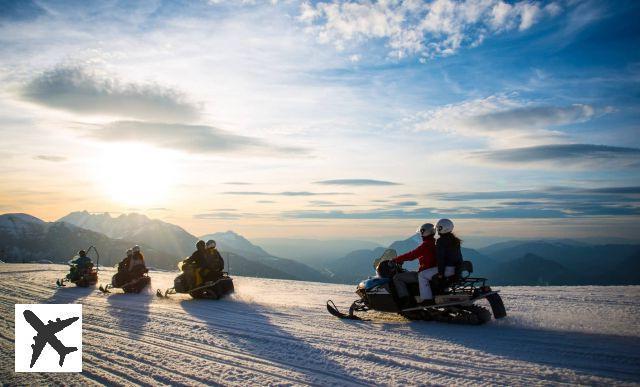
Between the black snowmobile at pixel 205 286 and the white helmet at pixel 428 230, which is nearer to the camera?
the white helmet at pixel 428 230

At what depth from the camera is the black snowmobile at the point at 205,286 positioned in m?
12.1

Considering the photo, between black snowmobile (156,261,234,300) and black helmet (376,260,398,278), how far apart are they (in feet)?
18.3

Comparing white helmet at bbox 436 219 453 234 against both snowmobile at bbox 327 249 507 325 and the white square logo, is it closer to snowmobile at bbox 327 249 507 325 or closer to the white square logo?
snowmobile at bbox 327 249 507 325

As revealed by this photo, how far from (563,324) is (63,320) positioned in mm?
9504

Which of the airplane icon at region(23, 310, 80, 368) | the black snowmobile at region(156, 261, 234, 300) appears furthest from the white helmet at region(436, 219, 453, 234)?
the black snowmobile at region(156, 261, 234, 300)

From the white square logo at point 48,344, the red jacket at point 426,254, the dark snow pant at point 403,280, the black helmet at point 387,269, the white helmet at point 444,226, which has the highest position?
the white helmet at point 444,226

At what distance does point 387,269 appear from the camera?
8.48 m

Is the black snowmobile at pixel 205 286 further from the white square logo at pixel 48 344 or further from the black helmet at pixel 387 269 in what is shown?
the black helmet at pixel 387 269

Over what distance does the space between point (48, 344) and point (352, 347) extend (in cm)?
476

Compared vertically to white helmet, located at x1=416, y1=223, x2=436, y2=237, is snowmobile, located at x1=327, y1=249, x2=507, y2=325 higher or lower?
lower

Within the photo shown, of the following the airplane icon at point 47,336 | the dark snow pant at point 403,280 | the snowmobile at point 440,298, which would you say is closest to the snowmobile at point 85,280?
the airplane icon at point 47,336

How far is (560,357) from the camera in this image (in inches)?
202

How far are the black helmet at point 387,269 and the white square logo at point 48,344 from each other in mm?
5609

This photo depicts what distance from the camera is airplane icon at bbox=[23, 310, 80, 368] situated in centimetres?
598
